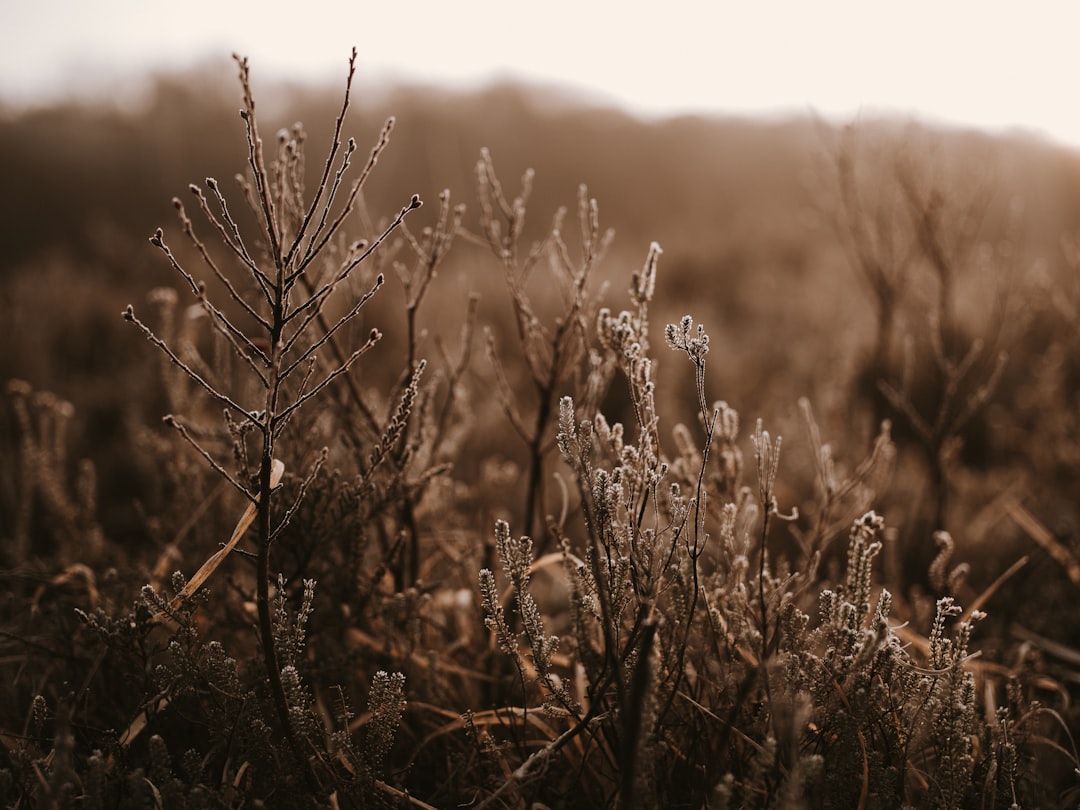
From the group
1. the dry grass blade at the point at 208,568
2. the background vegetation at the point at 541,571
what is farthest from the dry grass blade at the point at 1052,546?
the dry grass blade at the point at 208,568

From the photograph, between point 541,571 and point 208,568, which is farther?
point 541,571

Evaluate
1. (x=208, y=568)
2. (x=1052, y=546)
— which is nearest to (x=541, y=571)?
(x=208, y=568)

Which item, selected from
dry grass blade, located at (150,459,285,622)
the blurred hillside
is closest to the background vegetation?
dry grass blade, located at (150,459,285,622)

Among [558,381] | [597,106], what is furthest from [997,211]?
[597,106]

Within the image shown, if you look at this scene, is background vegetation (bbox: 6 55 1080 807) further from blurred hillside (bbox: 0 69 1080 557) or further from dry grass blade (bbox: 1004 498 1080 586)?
blurred hillside (bbox: 0 69 1080 557)

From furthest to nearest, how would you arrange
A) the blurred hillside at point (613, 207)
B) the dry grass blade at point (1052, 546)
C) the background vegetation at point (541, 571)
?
Answer: the blurred hillside at point (613, 207), the dry grass blade at point (1052, 546), the background vegetation at point (541, 571)

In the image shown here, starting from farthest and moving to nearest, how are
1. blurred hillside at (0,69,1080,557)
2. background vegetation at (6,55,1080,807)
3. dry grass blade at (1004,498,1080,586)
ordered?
blurred hillside at (0,69,1080,557) < dry grass blade at (1004,498,1080,586) < background vegetation at (6,55,1080,807)

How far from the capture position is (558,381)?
193cm

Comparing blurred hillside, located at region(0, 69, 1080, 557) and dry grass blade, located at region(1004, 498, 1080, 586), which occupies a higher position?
blurred hillside, located at region(0, 69, 1080, 557)

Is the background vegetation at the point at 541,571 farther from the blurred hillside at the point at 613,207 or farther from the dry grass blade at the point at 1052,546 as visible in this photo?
the blurred hillside at the point at 613,207

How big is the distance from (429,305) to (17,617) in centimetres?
517

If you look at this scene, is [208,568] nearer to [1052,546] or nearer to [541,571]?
[541,571]

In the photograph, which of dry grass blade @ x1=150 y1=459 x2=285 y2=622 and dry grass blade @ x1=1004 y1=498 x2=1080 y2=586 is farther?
dry grass blade @ x1=1004 y1=498 x2=1080 y2=586

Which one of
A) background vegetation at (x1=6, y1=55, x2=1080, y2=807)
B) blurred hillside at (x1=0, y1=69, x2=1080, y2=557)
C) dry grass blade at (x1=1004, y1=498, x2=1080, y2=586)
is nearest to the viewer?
background vegetation at (x1=6, y1=55, x2=1080, y2=807)
